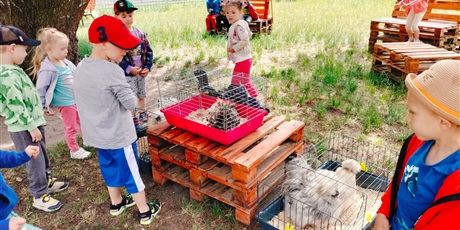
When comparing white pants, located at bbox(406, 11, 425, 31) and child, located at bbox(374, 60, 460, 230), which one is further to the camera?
white pants, located at bbox(406, 11, 425, 31)

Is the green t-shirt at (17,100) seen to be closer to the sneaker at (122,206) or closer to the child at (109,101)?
the child at (109,101)

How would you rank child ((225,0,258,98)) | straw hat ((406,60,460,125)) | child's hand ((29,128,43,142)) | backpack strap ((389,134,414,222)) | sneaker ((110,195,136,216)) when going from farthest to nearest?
child ((225,0,258,98)) → sneaker ((110,195,136,216)) → child's hand ((29,128,43,142)) → backpack strap ((389,134,414,222)) → straw hat ((406,60,460,125))

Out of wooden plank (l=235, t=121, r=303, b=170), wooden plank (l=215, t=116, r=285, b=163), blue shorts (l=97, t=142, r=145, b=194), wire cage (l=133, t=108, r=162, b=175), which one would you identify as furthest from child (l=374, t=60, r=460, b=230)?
wire cage (l=133, t=108, r=162, b=175)

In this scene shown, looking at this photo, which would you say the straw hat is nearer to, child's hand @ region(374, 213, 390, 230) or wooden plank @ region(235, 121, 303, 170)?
child's hand @ region(374, 213, 390, 230)

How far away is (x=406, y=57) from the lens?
5.70m

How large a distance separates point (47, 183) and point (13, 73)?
114cm

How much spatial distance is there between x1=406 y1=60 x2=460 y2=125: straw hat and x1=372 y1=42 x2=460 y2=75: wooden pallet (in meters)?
4.50

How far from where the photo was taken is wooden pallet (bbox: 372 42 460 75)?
18.6ft

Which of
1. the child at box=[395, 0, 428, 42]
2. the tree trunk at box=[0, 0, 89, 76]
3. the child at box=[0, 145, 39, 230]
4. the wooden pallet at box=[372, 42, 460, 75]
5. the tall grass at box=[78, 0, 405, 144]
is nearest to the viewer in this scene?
the child at box=[0, 145, 39, 230]

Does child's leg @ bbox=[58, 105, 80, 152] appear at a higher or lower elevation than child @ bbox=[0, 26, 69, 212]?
lower

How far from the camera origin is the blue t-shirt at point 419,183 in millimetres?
1651

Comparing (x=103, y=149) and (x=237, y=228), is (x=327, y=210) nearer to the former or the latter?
(x=237, y=228)

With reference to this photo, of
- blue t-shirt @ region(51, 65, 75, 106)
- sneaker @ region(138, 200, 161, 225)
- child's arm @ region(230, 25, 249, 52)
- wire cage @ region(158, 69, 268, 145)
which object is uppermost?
child's arm @ region(230, 25, 249, 52)

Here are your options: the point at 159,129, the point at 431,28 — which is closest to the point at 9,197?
the point at 159,129
